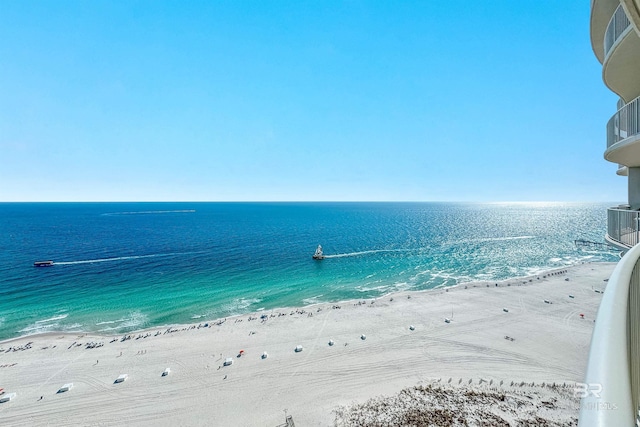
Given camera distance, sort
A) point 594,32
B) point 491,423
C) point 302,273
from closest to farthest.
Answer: point 594,32 < point 491,423 < point 302,273

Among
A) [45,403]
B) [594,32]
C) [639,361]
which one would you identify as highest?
[594,32]

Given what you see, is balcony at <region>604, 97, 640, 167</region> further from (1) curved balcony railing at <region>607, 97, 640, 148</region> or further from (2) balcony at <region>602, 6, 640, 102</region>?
(2) balcony at <region>602, 6, 640, 102</region>

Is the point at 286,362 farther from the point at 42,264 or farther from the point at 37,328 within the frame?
the point at 42,264

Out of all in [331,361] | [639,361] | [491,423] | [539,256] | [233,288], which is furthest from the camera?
[539,256]

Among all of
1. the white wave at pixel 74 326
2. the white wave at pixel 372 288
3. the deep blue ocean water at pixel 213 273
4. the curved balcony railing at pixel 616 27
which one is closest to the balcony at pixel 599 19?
the curved balcony railing at pixel 616 27

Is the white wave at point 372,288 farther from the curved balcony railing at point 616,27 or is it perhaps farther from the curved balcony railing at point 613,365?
the curved balcony railing at point 613,365

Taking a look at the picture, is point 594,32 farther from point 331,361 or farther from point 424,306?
point 424,306

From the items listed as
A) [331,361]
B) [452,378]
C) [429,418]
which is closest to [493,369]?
[452,378]
